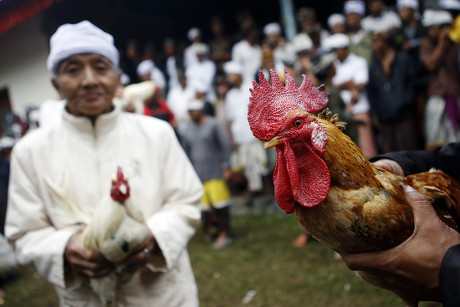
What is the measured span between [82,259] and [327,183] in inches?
53.5

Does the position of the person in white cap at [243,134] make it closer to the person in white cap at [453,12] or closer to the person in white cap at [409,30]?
the person in white cap at [409,30]

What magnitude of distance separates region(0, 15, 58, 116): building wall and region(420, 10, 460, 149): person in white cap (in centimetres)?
545

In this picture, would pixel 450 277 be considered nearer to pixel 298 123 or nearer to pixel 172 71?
pixel 298 123

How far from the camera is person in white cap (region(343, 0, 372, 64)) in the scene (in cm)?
615

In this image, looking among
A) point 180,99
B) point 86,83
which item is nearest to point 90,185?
point 86,83

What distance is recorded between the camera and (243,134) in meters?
7.23

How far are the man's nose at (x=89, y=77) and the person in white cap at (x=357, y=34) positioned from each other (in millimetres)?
5009

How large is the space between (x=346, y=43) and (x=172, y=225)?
4977 mm

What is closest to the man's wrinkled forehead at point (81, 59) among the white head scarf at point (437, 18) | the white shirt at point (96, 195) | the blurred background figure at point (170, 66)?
the white shirt at point (96, 195)

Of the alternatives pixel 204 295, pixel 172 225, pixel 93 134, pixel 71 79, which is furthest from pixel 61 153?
pixel 204 295

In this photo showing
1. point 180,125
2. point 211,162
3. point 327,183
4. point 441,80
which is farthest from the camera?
point 180,125

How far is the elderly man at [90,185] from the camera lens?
2020 mm

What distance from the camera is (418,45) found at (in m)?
5.71

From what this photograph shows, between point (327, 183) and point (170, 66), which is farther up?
point (170, 66)
